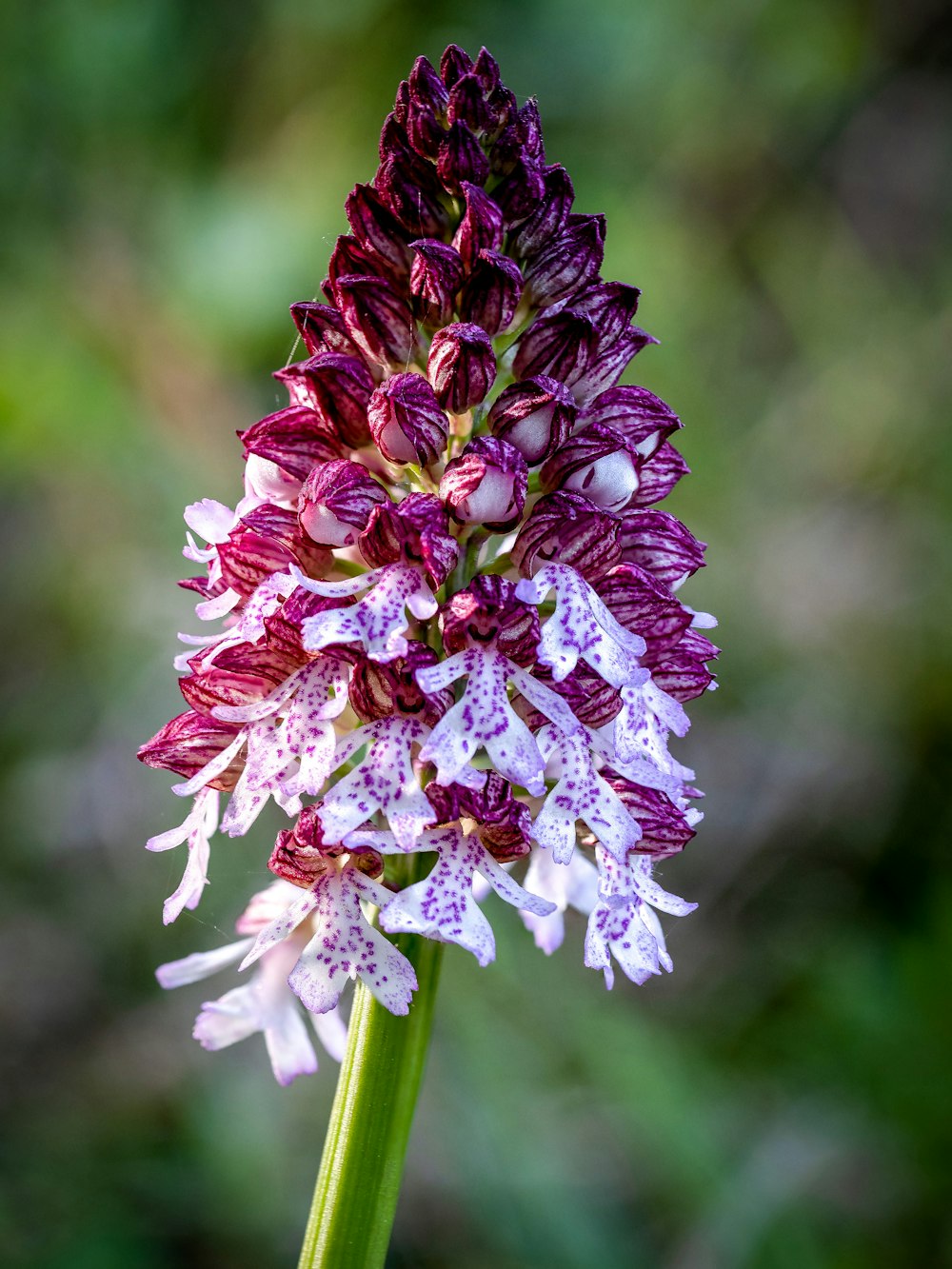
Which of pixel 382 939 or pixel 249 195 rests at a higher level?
pixel 249 195

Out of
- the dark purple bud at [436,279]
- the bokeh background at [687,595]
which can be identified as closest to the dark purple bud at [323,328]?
the dark purple bud at [436,279]

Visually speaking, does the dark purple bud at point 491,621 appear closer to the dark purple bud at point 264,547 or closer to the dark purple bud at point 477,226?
the dark purple bud at point 264,547

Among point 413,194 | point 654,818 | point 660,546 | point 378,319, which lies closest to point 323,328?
point 378,319

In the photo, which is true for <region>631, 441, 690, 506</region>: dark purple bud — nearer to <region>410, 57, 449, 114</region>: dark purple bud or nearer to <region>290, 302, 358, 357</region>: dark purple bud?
<region>290, 302, 358, 357</region>: dark purple bud

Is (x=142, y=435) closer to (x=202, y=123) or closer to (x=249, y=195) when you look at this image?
(x=249, y=195)

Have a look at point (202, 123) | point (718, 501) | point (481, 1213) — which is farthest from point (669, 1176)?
point (202, 123)

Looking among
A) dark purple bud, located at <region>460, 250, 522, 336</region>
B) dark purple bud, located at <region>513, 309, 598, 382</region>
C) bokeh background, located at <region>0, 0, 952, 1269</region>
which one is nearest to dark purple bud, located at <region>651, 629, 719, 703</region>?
dark purple bud, located at <region>513, 309, 598, 382</region>

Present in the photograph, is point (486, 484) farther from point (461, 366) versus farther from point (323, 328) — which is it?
point (323, 328)
